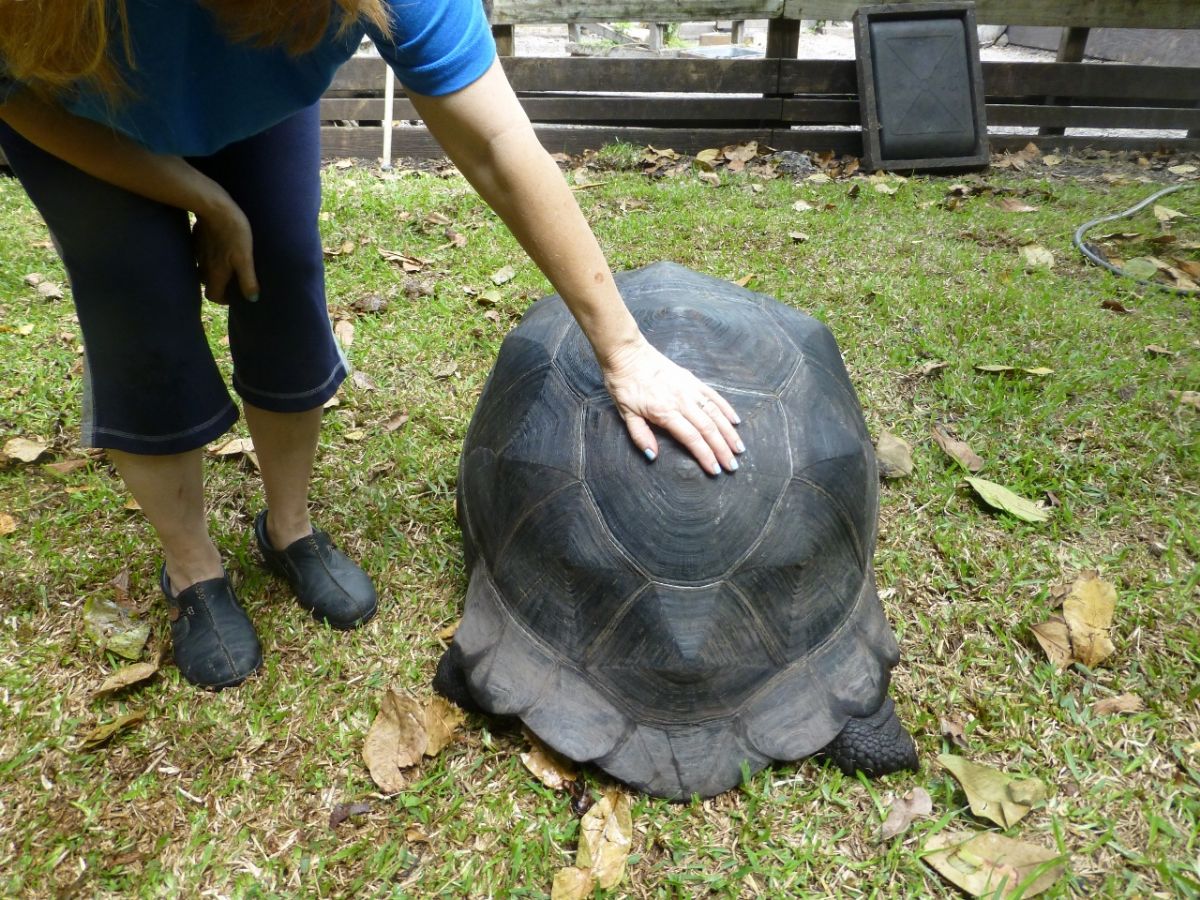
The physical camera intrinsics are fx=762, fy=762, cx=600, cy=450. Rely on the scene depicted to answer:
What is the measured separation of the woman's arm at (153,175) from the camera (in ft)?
3.67

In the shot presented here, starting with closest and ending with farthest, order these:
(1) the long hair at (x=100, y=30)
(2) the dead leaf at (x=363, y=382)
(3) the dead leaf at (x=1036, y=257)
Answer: (1) the long hair at (x=100, y=30), (2) the dead leaf at (x=363, y=382), (3) the dead leaf at (x=1036, y=257)

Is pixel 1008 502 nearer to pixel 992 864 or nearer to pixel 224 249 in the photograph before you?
pixel 992 864

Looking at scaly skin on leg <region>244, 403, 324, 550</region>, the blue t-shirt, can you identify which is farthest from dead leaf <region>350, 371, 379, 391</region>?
the blue t-shirt

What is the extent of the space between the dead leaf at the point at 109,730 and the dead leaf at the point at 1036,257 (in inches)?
143

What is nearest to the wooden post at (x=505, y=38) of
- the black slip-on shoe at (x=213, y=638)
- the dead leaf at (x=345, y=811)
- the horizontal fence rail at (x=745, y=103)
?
the horizontal fence rail at (x=745, y=103)

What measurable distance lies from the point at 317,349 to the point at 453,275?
186 cm

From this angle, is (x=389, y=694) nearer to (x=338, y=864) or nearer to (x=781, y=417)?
(x=338, y=864)

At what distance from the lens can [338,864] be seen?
53.6 inches

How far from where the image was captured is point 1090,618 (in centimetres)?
175

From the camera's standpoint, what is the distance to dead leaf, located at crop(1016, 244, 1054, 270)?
3.41m

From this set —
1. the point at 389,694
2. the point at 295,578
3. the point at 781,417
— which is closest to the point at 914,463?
the point at 781,417

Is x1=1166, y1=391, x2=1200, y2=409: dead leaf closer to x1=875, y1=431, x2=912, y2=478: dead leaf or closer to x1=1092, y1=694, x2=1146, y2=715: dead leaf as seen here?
x1=875, y1=431, x2=912, y2=478: dead leaf

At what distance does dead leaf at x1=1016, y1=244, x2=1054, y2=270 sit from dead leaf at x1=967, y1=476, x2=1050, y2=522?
5.66ft

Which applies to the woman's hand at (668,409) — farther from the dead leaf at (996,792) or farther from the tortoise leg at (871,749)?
the dead leaf at (996,792)
